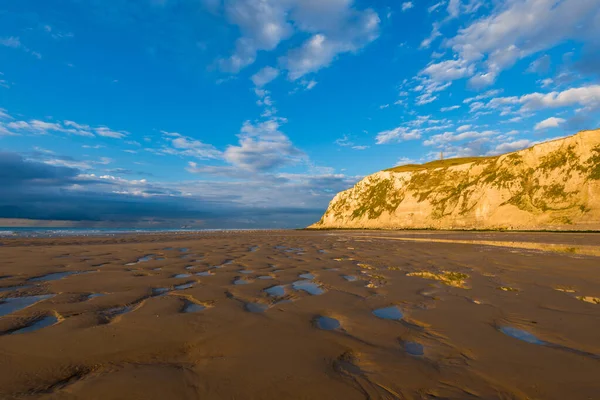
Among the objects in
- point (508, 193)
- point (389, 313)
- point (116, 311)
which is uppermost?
point (508, 193)

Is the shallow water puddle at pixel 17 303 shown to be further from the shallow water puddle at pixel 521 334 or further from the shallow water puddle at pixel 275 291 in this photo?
the shallow water puddle at pixel 521 334

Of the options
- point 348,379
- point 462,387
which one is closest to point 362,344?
point 348,379

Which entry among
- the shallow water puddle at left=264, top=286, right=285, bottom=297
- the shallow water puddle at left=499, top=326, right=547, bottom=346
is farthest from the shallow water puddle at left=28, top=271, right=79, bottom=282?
the shallow water puddle at left=499, top=326, right=547, bottom=346

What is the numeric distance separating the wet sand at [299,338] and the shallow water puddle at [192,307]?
0.02 metres

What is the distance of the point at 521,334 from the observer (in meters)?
4.30

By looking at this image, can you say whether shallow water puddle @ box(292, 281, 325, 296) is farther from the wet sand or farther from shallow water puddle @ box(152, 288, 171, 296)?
shallow water puddle @ box(152, 288, 171, 296)

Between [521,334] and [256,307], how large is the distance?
4.23 metres

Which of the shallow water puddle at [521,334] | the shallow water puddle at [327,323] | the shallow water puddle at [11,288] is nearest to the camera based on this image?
the shallow water puddle at [521,334]

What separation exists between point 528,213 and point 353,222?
118 feet

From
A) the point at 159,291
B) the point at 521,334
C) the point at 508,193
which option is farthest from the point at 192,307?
the point at 508,193

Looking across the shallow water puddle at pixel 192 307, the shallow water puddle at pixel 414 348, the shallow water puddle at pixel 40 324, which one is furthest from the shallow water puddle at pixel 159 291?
the shallow water puddle at pixel 414 348

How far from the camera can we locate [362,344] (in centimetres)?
393

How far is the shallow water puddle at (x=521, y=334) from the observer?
13.2 feet

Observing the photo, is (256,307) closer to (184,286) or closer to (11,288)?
(184,286)
